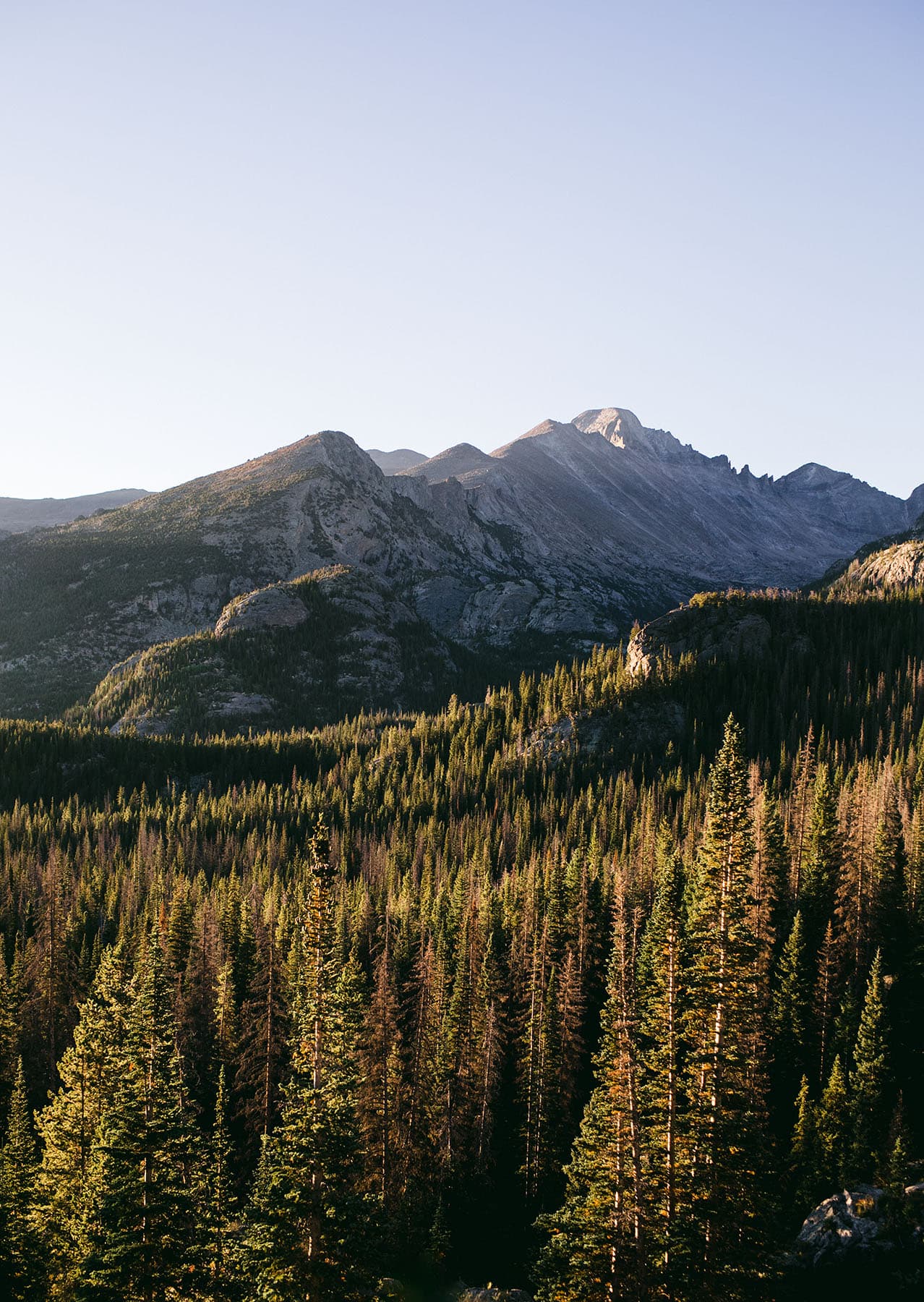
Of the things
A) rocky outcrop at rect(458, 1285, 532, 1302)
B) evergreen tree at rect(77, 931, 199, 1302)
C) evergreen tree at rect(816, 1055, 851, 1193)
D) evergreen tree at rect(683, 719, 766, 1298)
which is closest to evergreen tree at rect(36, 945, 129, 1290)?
evergreen tree at rect(77, 931, 199, 1302)

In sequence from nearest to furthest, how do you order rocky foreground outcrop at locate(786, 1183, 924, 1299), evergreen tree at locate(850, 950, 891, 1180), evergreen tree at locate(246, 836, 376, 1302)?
evergreen tree at locate(246, 836, 376, 1302), rocky foreground outcrop at locate(786, 1183, 924, 1299), evergreen tree at locate(850, 950, 891, 1180)

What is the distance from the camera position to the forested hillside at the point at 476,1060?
35625mm

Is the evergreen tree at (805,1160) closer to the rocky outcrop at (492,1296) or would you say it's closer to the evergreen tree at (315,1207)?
the rocky outcrop at (492,1296)

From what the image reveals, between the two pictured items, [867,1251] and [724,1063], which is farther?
[867,1251]

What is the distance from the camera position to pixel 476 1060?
244 feet

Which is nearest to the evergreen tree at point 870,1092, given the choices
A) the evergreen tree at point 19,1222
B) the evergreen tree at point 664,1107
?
the evergreen tree at point 664,1107

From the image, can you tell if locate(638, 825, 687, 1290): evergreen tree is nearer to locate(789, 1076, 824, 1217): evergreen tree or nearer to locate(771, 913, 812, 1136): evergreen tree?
locate(789, 1076, 824, 1217): evergreen tree

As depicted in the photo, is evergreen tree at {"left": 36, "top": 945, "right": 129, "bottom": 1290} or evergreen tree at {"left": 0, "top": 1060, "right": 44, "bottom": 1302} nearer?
evergreen tree at {"left": 0, "top": 1060, "right": 44, "bottom": 1302}

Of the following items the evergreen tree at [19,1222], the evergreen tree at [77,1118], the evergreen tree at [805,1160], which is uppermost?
the evergreen tree at [77,1118]

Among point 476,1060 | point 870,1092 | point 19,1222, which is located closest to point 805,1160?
point 870,1092

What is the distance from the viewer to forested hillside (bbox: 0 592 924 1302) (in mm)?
35625

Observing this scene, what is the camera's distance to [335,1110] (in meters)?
35.3

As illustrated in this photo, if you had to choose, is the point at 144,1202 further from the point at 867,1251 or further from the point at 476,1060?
the point at 476,1060

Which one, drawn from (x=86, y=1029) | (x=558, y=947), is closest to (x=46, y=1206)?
(x=86, y=1029)
